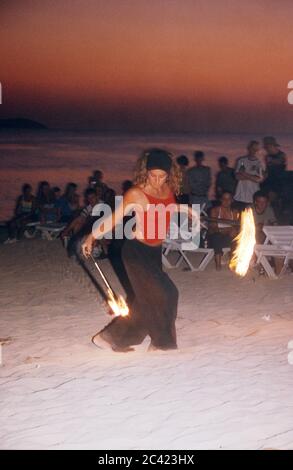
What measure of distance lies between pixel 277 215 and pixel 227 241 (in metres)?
1.09

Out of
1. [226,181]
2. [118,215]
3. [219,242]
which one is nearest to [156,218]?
[118,215]

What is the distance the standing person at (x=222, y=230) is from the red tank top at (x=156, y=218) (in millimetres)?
5090

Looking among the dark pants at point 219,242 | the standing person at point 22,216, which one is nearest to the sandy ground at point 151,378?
the dark pants at point 219,242

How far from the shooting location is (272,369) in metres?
5.78

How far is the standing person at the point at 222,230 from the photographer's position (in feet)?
35.8

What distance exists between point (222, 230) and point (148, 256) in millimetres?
5426

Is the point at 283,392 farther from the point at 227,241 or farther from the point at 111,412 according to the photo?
the point at 227,241

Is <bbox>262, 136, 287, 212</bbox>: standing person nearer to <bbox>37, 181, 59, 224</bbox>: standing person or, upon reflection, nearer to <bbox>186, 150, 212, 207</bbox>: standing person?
<bbox>186, 150, 212, 207</bbox>: standing person

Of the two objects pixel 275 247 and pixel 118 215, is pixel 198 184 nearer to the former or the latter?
pixel 275 247

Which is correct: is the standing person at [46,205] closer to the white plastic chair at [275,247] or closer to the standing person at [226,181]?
the standing person at [226,181]

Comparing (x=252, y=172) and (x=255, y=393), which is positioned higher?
(x=252, y=172)

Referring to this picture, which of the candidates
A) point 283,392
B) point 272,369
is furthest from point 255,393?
point 272,369

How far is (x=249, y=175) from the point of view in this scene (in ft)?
38.9
